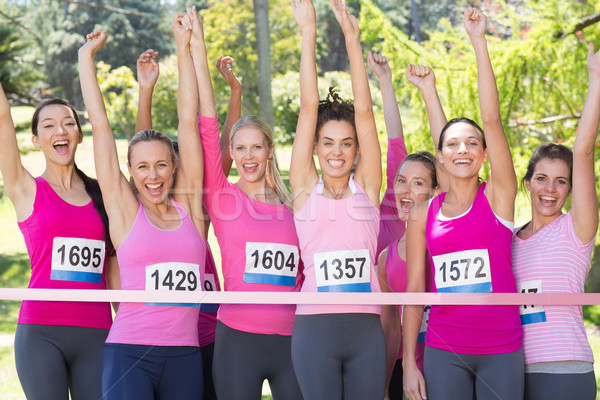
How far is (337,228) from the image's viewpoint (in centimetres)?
291

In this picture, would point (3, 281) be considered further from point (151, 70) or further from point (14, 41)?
point (151, 70)

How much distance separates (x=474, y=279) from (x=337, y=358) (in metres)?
0.65

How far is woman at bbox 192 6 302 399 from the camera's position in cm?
296

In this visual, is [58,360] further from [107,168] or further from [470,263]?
[470,263]

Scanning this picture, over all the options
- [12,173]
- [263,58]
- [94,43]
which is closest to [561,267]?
[94,43]

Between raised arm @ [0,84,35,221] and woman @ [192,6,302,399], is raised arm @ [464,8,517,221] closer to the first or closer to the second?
woman @ [192,6,302,399]

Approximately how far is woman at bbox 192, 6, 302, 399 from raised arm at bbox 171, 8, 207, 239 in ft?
0.17

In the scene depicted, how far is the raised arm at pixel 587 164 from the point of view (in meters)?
2.85

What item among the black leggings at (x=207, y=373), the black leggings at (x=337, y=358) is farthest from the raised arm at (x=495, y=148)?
the black leggings at (x=207, y=373)

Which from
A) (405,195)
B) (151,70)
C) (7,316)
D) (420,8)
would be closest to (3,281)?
(7,316)

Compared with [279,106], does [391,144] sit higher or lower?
lower

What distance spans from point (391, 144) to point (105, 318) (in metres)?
1.85

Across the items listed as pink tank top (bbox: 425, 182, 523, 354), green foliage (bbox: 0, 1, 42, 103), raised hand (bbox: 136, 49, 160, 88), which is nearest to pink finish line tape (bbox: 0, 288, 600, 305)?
pink tank top (bbox: 425, 182, 523, 354)

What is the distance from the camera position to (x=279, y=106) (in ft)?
45.1
